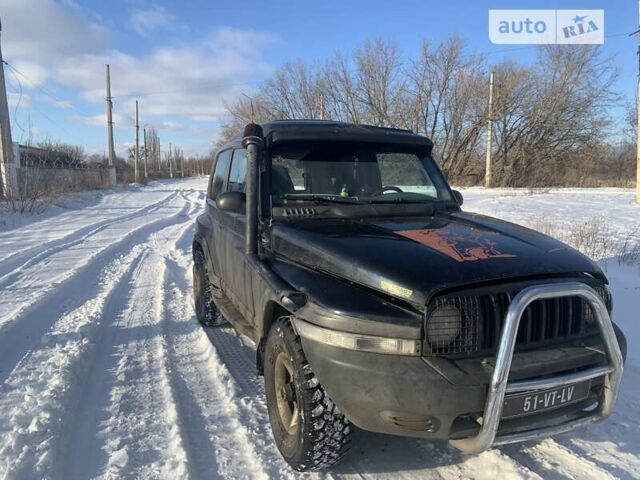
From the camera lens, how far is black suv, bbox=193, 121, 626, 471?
227 cm

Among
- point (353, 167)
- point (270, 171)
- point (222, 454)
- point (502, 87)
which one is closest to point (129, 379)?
point (222, 454)

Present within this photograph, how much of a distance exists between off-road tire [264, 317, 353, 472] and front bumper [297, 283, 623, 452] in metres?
0.16

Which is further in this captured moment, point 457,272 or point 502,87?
point 502,87

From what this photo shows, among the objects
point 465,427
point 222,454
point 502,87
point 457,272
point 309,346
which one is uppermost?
point 502,87

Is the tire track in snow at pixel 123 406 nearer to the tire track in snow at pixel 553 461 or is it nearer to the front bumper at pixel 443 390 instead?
the front bumper at pixel 443 390

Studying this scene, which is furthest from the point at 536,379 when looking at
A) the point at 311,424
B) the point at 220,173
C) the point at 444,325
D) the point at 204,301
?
the point at 220,173

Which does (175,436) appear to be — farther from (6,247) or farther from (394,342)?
(6,247)

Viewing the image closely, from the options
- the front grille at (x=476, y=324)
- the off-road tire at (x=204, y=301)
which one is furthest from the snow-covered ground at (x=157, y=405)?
the front grille at (x=476, y=324)

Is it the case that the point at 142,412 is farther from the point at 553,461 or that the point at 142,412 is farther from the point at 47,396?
the point at 553,461

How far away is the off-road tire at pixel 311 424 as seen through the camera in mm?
2586

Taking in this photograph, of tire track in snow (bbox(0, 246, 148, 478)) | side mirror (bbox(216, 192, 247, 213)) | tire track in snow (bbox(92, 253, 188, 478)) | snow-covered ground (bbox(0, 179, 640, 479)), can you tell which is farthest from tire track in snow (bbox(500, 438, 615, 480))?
tire track in snow (bbox(0, 246, 148, 478))

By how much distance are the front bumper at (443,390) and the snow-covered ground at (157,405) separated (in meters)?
0.58

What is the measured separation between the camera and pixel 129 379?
4.02 metres

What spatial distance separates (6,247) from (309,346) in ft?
31.1
